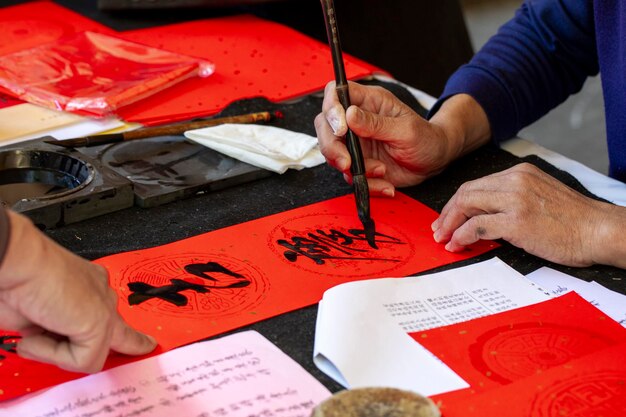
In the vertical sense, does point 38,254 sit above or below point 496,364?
above

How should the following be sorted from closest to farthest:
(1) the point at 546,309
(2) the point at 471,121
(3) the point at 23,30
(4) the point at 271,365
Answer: (4) the point at 271,365
(1) the point at 546,309
(2) the point at 471,121
(3) the point at 23,30

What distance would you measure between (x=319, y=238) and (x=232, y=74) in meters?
0.62

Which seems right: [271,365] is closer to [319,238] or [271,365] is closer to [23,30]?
[319,238]

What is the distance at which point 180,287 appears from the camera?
3.12 feet

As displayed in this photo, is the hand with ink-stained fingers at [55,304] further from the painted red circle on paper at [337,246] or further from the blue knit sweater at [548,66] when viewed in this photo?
the blue knit sweater at [548,66]

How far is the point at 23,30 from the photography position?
69.8 inches

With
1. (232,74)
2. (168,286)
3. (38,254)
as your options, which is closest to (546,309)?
(168,286)

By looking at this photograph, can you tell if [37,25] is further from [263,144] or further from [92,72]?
[263,144]

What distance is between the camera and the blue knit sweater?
139cm

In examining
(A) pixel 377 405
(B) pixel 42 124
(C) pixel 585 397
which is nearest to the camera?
(A) pixel 377 405

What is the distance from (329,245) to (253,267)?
0.11 meters

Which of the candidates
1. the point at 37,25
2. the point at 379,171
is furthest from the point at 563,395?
the point at 37,25

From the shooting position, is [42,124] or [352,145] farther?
[42,124]

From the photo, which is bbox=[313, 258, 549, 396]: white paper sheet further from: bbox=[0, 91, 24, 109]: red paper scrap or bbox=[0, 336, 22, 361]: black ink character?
bbox=[0, 91, 24, 109]: red paper scrap
